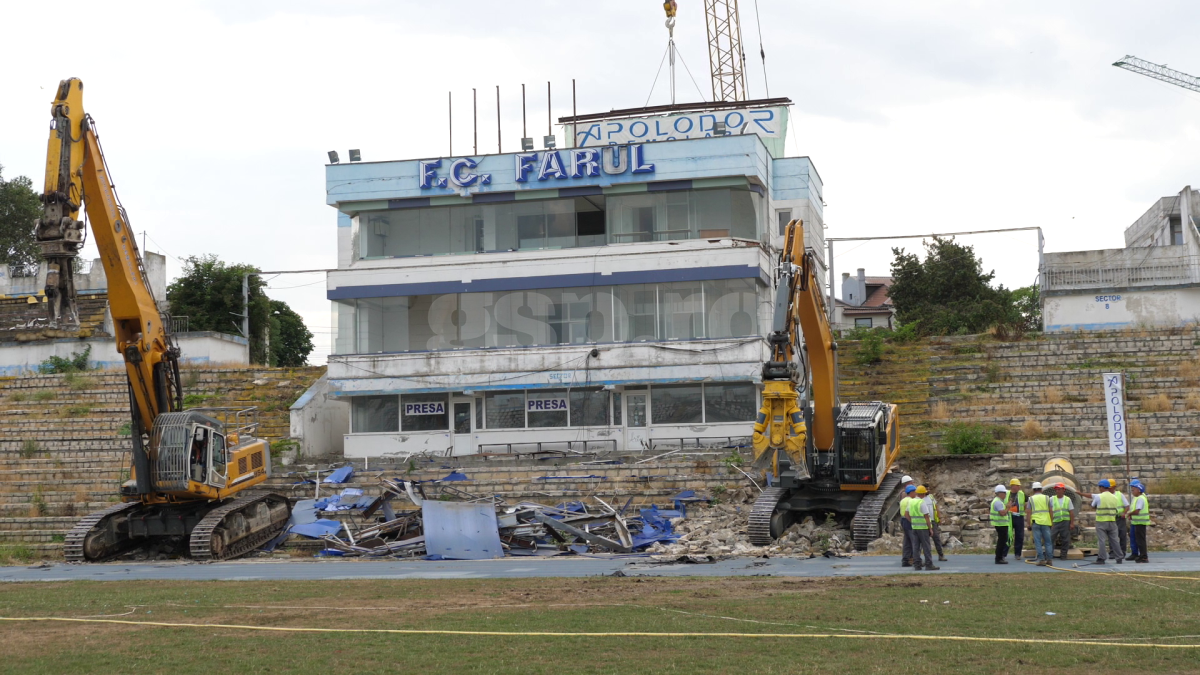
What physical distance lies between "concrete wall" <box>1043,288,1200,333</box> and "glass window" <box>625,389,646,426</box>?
18.7 metres

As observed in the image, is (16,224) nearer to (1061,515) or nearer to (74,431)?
(74,431)

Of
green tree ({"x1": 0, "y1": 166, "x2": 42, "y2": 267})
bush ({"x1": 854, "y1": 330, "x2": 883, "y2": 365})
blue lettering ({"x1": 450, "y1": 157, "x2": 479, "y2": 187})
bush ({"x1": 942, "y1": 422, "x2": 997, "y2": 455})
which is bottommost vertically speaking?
bush ({"x1": 942, "y1": 422, "x2": 997, "y2": 455})

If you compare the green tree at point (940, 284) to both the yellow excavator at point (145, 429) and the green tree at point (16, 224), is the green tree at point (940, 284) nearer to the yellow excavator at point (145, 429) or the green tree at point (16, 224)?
the yellow excavator at point (145, 429)

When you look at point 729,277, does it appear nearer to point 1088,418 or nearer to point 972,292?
point 1088,418

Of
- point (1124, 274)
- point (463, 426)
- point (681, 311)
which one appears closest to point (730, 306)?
point (681, 311)

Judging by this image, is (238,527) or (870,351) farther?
(870,351)

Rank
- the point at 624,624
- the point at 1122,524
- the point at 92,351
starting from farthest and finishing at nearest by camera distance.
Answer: the point at 92,351
the point at 1122,524
the point at 624,624

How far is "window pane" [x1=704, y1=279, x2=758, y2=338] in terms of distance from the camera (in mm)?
41312

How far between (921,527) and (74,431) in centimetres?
3129

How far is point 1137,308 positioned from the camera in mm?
49562

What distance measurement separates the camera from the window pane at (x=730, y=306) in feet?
136

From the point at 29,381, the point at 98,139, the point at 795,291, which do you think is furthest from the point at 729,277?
the point at 29,381

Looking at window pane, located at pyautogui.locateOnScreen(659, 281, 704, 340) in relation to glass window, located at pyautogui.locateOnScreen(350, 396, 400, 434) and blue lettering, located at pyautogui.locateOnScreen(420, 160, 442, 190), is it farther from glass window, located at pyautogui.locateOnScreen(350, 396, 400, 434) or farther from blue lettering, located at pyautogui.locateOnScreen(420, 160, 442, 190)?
glass window, located at pyautogui.locateOnScreen(350, 396, 400, 434)

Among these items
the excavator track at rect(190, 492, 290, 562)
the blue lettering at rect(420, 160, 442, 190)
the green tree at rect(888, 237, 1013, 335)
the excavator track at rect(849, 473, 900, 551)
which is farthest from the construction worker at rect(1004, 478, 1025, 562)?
the green tree at rect(888, 237, 1013, 335)
